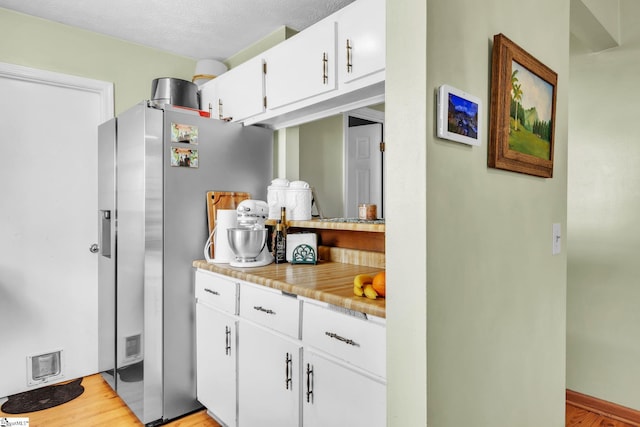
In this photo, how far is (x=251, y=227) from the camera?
6.65ft

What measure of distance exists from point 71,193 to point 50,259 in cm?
47

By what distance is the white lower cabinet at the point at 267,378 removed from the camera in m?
1.51

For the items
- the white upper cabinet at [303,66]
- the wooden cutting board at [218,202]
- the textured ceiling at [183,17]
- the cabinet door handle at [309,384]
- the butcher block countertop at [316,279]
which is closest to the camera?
the butcher block countertop at [316,279]

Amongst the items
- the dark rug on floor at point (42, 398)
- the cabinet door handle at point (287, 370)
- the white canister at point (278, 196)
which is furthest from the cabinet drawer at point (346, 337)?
the dark rug on floor at point (42, 398)

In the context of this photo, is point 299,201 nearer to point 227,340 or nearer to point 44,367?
point 227,340

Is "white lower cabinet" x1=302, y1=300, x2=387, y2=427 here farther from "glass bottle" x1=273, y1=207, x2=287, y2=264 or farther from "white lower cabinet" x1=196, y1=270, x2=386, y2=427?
"glass bottle" x1=273, y1=207, x2=287, y2=264

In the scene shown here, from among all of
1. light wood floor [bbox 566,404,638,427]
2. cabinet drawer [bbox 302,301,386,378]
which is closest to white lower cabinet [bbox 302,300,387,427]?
cabinet drawer [bbox 302,301,386,378]

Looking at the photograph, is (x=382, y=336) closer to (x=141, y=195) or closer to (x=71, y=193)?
(x=141, y=195)

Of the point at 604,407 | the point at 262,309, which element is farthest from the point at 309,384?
the point at 604,407

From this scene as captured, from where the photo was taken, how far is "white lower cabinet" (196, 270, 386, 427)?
123cm

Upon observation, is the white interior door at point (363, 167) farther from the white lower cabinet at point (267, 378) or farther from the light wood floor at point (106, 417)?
the light wood floor at point (106, 417)

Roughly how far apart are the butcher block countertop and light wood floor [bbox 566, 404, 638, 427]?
4.61ft

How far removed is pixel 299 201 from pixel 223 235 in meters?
0.47

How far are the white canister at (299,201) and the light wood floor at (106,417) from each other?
1.21 metres
